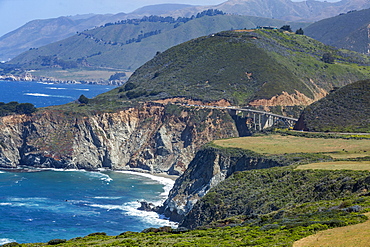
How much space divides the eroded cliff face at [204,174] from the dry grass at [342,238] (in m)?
46.8

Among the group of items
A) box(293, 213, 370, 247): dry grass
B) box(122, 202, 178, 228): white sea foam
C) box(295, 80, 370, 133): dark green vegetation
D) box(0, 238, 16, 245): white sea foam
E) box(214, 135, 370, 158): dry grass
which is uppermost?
box(293, 213, 370, 247): dry grass

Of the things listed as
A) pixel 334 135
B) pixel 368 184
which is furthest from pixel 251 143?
pixel 368 184

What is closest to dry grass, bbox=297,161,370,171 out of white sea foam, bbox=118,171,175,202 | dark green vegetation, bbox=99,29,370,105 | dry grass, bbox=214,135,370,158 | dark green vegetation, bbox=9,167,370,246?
dark green vegetation, bbox=9,167,370,246

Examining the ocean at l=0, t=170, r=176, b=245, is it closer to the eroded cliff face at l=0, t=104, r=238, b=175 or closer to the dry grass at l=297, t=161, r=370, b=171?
the eroded cliff face at l=0, t=104, r=238, b=175

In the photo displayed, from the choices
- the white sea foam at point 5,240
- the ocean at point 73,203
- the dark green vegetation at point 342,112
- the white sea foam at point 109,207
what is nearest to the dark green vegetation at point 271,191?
the ocean at point 73,203

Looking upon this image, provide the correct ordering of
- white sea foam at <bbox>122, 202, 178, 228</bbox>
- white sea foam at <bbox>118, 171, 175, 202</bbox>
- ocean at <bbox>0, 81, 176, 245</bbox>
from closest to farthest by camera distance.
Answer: ocean at <bbox>0, 81, 176, 245</bbox> < white sea foam at <bbox>122, 202, 178, 228</bbox> < white sea foam at <bbox>118, 171, 175, 202</bbox>

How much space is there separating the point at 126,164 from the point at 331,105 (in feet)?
139

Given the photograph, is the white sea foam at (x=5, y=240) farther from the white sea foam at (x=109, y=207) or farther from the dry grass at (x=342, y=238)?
the dry grass at (x=342, y=238)

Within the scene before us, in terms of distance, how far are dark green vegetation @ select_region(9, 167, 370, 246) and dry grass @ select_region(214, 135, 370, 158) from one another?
15.4 meters

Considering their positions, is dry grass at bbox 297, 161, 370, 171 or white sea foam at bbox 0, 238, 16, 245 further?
white sea foam at bbox 0, 238, 16, 245

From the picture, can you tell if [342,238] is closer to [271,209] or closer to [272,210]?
[272,210]

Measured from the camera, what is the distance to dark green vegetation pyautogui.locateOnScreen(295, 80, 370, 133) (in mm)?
103375

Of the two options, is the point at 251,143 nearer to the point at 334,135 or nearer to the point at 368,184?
the point at 334,135

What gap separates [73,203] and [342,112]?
4675 centimetres
